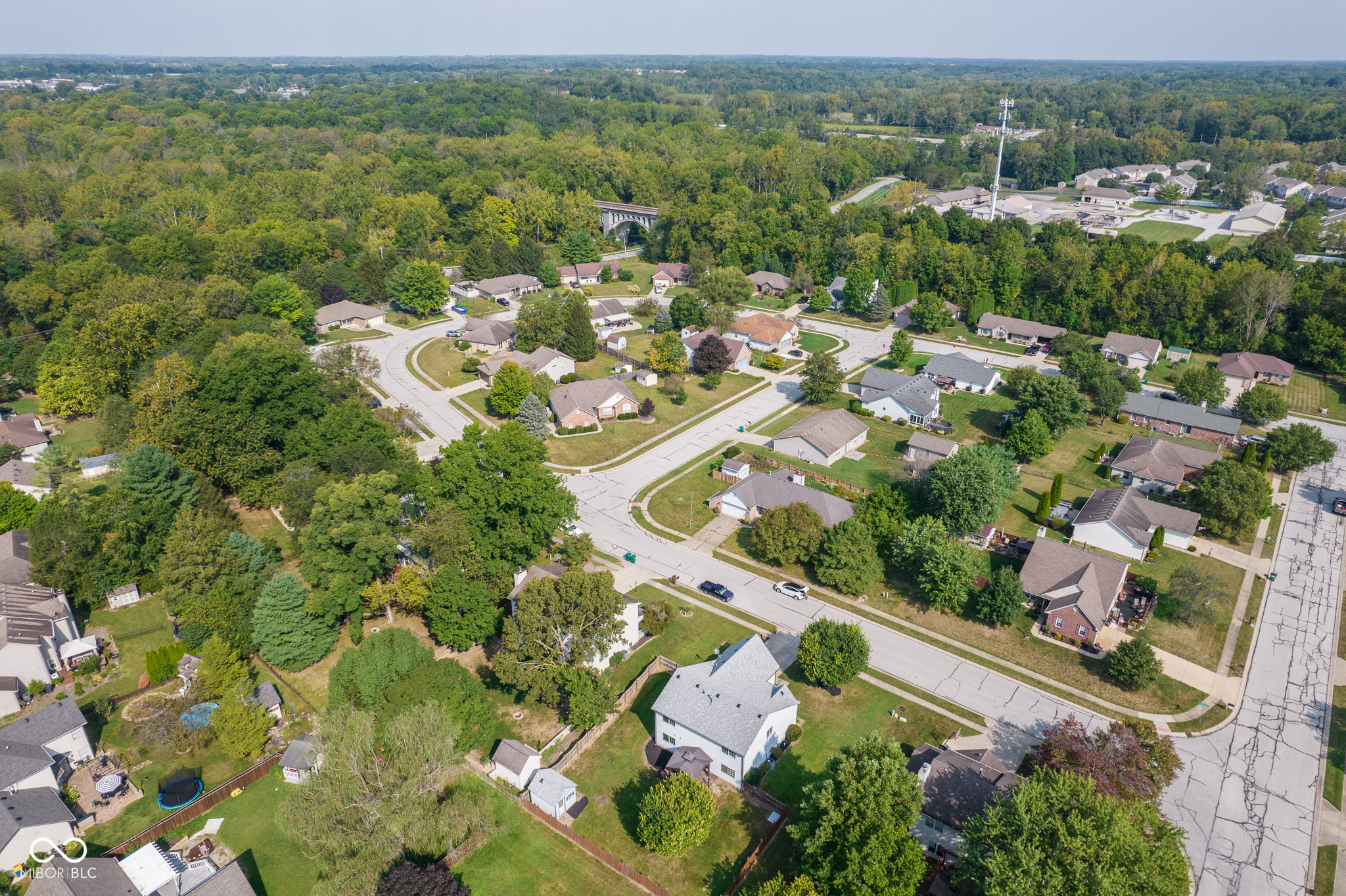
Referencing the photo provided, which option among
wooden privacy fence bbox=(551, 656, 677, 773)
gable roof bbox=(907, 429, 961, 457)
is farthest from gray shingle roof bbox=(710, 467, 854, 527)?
wooden privacy fence bbox=(551, 656, 677, 773)

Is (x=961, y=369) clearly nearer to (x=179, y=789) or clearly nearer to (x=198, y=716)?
(x=198, y=716)

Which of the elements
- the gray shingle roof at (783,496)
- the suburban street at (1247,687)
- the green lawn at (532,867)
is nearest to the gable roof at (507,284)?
the suburban street at (1247,687)

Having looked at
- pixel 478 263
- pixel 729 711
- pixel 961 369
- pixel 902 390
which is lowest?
pixel 729 711

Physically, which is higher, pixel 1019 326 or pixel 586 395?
pixel 1019 326

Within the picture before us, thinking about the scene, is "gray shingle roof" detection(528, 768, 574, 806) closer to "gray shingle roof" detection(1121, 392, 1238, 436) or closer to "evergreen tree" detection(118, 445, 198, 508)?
"evergreen tree" detection(118, 445, 198, 508)

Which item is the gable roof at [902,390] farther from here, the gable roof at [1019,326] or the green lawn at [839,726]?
the green lawn at [839,726]

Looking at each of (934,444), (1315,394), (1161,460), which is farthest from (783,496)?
(1315,394)
